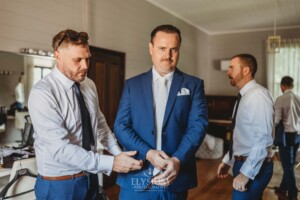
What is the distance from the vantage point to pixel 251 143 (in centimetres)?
235

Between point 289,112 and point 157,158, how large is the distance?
394 centimetres

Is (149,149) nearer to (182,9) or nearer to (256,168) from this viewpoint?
(256,168)

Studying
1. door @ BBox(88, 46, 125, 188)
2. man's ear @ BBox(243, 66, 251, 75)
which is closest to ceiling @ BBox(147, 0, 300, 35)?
door @ BBox(88, 46, 125, 188)

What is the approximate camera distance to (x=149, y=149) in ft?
4.93

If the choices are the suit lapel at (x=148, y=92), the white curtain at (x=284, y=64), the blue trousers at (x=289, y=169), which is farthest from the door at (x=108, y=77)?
the white curtain at (x=284, y=64)

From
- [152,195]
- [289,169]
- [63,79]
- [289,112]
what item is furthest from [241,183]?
[289,112]

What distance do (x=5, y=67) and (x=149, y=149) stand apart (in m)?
2.57

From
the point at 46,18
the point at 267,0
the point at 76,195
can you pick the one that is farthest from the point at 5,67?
the point at 267,0

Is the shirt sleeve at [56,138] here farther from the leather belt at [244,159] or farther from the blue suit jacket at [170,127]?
the leather belt at [244,159]

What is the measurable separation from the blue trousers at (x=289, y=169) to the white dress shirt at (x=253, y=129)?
2.35 meters

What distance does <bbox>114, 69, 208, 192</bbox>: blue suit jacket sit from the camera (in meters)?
1.54

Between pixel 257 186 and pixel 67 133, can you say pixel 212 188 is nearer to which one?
pixel 257 186

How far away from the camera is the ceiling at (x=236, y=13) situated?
6105 mm

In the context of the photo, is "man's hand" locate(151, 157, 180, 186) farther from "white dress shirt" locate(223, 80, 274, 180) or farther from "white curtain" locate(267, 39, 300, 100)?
"white curtain" locate(267, 39, 300, 100)
